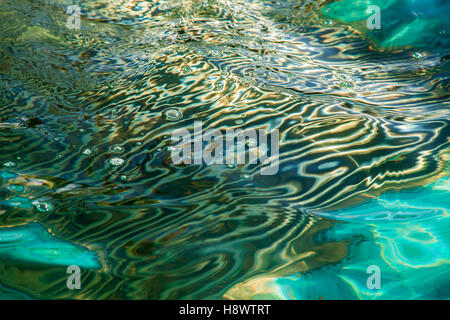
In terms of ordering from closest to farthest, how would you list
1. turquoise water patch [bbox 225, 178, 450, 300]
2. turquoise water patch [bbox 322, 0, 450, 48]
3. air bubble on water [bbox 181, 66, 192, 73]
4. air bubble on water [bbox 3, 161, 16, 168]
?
turquoise water patch [bbox 225, 178, 450, 300] < air bubble on water [bbox 3, 161, 16, 168] < air bubble on water [bbox 181, 66, 192, 73] < turquoise water patch [bbox 322, 0, 450, 48]

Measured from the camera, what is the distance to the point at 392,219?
1.03 m

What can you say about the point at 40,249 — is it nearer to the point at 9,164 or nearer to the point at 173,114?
the point at 9,164

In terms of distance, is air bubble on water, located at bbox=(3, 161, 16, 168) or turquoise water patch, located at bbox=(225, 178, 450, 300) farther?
air bubble on water, located at bbox=(3, 161, 16, 168)

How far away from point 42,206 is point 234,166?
596mm

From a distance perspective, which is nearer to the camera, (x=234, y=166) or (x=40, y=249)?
(x=40, y=249)

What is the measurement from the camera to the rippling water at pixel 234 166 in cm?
92

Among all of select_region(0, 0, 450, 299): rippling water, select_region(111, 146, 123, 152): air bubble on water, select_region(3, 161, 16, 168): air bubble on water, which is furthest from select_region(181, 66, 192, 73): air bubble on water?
select_region(3, 161, 16, 168): air bubble on water

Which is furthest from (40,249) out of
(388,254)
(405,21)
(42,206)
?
(405,21)

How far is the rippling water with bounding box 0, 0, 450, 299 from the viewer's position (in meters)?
0.92

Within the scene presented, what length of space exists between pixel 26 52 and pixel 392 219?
78.1 inches

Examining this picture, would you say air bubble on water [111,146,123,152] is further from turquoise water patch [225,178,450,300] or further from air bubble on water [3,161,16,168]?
turquoise water patch [225,178,450,300]

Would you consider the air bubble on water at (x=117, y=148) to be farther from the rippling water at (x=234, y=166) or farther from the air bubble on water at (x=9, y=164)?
the air bubble on water at (x=9, y=164)

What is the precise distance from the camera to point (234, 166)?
4.09 feet
